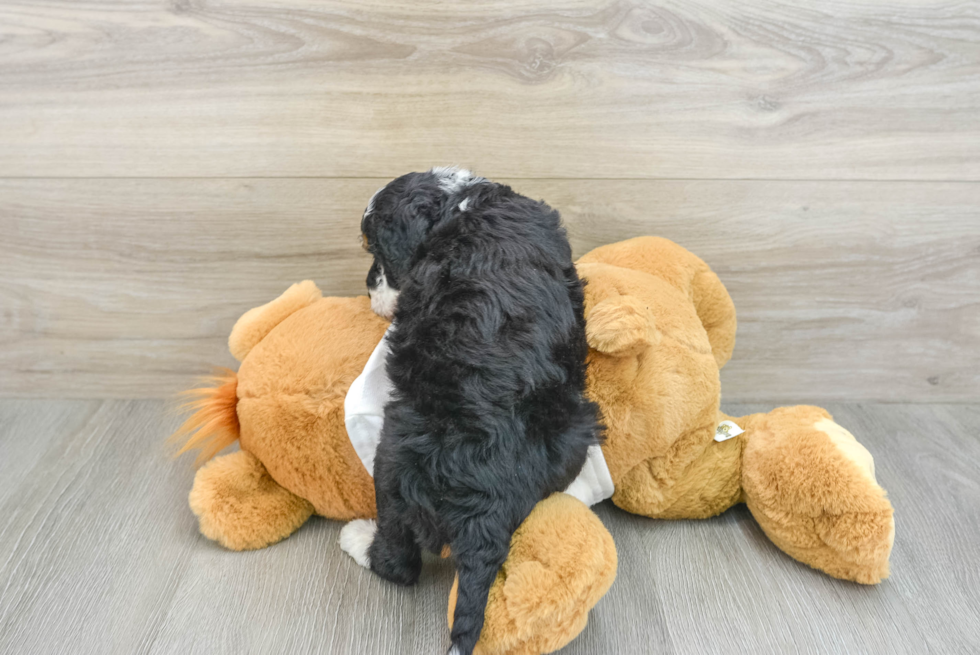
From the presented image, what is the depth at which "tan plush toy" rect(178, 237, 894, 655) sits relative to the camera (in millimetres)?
678

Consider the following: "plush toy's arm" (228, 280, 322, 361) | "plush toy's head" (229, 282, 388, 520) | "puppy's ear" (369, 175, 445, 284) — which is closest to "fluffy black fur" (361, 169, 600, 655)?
"puppy's ear" (369, 175, 445, 284)

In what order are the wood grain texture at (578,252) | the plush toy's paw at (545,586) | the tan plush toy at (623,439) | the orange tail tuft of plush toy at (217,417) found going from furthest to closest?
the wood grain texture at (578,252)
the orange tail tuft of plush toy at (217,417)
the tan plush toy at (623,439)
the plush toy's paw at (545,586)

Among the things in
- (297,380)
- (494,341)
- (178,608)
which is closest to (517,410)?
(494,341)

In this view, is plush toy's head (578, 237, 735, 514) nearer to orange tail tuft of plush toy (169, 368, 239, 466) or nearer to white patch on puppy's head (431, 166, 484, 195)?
white patch on puppy's head (431, 166, 484, 195)

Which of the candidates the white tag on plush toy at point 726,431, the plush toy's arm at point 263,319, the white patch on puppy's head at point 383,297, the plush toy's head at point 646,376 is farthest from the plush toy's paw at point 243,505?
the white tag on plush toy at point 726,431

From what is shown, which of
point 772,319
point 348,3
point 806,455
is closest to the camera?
point 806,455

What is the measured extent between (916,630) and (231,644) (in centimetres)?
69

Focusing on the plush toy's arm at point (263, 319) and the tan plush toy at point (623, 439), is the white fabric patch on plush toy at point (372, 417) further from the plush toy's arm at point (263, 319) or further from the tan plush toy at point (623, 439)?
the plush toy's arm at point (263, 319)

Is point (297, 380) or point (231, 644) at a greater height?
point (297, 380)

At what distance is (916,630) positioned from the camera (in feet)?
2.17

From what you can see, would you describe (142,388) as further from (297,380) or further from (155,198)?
(297,380)

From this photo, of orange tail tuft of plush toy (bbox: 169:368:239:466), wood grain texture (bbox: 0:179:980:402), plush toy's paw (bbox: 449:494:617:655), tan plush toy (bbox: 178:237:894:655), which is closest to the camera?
plush toy's paw (bbox: 449:494:617:655)

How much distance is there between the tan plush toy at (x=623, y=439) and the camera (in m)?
0.68

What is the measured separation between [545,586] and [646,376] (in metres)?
0.25
